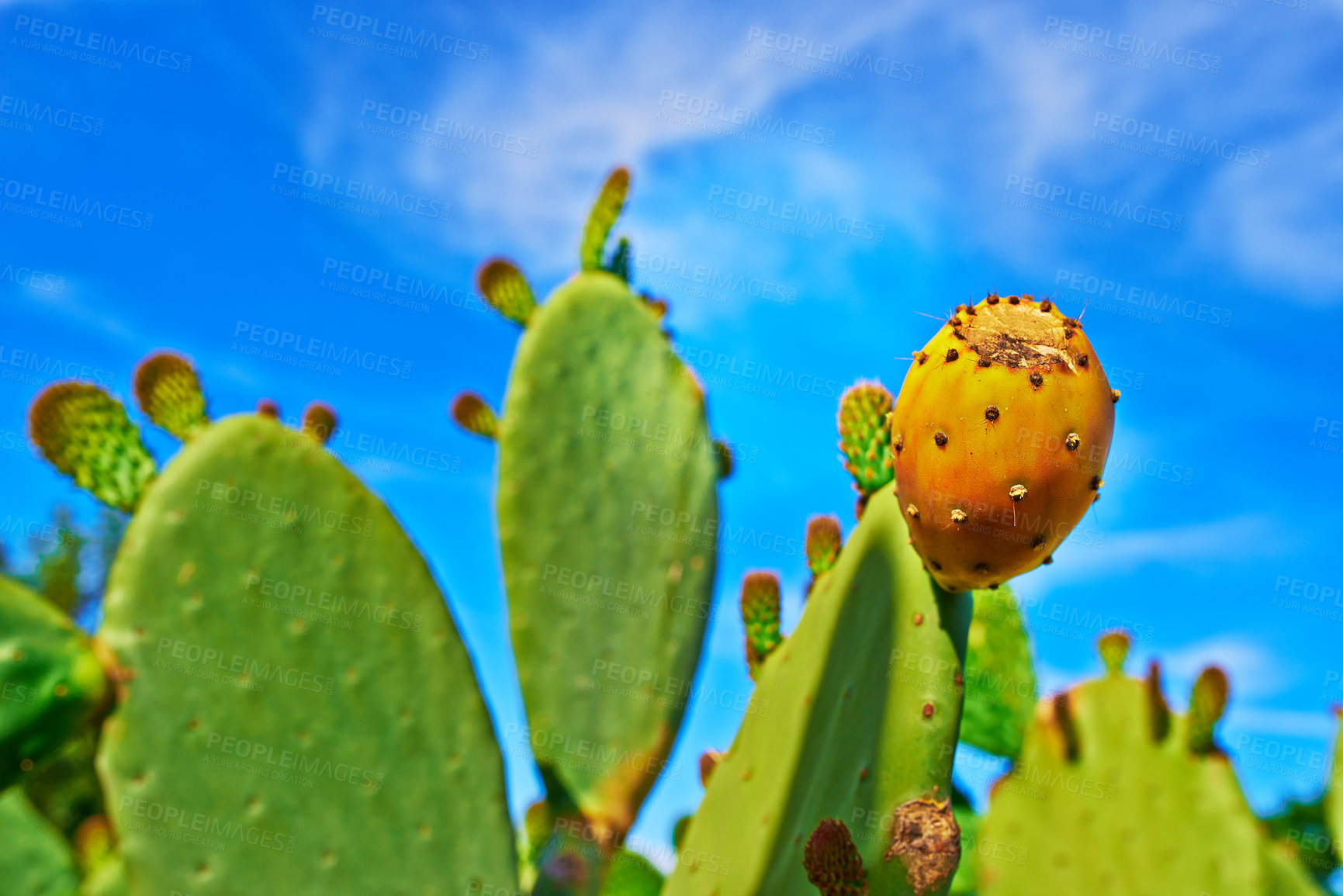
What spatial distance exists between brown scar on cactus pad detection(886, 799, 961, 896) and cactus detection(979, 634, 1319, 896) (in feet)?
2.65

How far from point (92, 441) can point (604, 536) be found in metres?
0.87

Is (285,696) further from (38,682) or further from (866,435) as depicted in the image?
(866,435)

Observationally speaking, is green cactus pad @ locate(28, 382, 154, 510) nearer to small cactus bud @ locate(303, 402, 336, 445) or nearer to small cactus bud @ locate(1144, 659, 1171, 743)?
small cactus bud @ locate(303, 402, 336, 445)

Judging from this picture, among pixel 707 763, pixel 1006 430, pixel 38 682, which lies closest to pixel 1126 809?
pixel 707 763

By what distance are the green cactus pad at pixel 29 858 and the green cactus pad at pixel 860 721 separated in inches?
75.7

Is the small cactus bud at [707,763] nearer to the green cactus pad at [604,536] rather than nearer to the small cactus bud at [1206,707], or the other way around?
the green cactus pad at [604,536]

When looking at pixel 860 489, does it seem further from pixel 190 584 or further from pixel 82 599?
pixel 82 599

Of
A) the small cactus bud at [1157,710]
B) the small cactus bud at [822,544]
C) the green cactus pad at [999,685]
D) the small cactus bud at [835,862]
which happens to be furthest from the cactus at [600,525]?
the small cactus bud at [1157,710]

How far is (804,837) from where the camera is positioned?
60.2 inches

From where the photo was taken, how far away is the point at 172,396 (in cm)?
166

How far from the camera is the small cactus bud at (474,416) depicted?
1928 mm

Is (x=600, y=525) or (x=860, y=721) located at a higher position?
(x=600, y=525)

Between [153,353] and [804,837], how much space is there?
1.29 metres

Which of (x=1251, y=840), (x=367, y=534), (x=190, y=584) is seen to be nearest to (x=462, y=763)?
(x=367, y=534)
